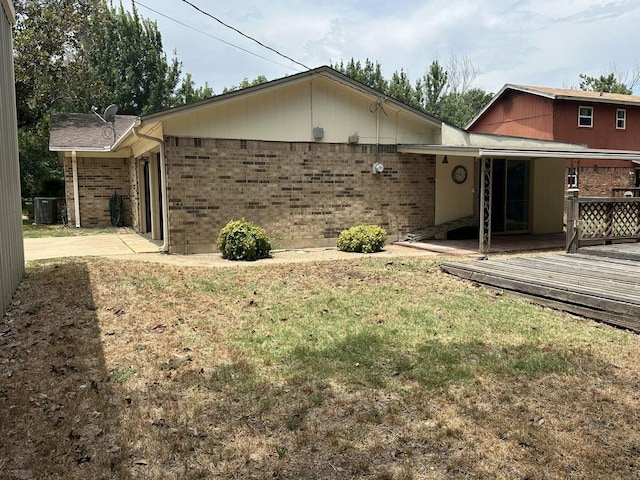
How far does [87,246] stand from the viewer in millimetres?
11844

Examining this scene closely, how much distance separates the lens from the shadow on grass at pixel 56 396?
9.56 ft

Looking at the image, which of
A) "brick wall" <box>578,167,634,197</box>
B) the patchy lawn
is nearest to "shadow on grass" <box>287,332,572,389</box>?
the patchy lawn

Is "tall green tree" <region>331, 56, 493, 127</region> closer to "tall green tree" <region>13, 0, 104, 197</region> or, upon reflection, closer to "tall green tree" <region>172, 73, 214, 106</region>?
"tall green tree" <region>172, 73, 214, 106</region>

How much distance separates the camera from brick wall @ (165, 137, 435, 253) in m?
10.7

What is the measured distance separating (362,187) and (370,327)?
7351mm

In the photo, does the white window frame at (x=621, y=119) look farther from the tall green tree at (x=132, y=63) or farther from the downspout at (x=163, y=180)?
the tall green tree at (x=132, y=63)

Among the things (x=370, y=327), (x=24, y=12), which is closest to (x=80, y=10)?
(x=24, y=12)

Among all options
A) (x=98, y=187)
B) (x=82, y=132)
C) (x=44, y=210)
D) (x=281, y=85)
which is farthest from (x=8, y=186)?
(x=44, y=210)

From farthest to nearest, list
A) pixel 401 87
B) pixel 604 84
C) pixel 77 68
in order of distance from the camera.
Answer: pixel 604 84
pixel 401 87
pixel 77 68

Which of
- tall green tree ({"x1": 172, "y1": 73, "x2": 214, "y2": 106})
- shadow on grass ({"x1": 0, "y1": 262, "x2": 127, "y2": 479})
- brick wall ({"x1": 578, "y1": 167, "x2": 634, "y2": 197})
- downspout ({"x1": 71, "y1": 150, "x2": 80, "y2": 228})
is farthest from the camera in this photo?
tall green tree ({"x1": 172, "y1": 73, "x2": 214, "y2": 106})

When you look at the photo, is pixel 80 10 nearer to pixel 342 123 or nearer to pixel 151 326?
pixel 342 123

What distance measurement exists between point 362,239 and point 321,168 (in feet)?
6.76

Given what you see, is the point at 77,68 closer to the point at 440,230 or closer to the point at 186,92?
the point at 186,92

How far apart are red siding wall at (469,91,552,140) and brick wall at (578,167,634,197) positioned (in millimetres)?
2977
